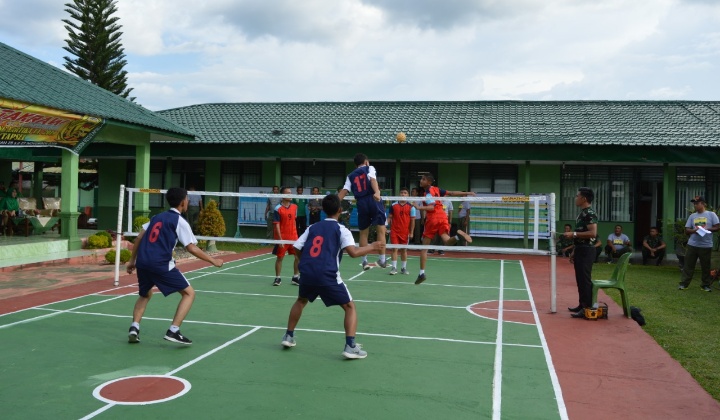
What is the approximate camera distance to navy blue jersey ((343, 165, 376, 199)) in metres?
9.62

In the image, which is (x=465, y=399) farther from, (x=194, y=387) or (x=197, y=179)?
(x=197, y=179)

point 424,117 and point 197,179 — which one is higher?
point 424,117

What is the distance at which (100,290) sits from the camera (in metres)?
11.3

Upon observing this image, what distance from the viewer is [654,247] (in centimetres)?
1931

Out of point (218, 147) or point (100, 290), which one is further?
point (218, 147)

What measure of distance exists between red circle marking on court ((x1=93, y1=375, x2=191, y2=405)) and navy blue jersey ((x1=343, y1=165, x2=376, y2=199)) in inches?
180

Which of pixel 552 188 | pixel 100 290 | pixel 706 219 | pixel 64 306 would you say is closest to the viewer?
pixel 64 306

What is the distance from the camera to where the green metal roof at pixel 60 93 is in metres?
14.1

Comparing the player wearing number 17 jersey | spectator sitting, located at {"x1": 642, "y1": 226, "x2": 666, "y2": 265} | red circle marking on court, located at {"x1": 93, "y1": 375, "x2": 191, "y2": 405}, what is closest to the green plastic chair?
the player wearing number 17 jersey

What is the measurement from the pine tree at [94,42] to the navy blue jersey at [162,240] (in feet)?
111

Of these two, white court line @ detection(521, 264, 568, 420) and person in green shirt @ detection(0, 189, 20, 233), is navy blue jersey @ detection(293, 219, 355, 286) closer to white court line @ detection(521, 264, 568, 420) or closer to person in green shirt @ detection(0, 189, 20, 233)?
white court line @ detection(521, 264, 568, 420)

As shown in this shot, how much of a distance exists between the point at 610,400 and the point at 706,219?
371 inches

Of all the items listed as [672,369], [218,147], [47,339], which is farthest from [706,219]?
[218,147]

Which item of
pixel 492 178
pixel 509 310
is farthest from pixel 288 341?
pixel 492 178
